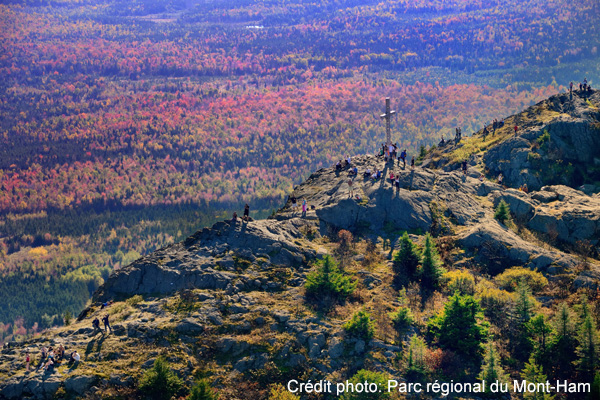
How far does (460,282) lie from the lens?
137ft

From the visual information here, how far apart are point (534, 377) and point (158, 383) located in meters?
22.6

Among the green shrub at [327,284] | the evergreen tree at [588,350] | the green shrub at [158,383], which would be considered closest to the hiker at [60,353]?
the green shrub at [158,383]

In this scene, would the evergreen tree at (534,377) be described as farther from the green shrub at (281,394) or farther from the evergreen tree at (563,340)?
the green shrub at (281,394)

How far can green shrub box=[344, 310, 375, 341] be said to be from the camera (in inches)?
1442

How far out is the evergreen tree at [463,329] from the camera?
3569 cm

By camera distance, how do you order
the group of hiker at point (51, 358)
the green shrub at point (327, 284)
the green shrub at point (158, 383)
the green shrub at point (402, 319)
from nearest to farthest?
the green shrub at point (158, 383) → the group of hiker at point (51, 358) → the green shrub at point (402, 319) → the green shrub at point (327, 284)

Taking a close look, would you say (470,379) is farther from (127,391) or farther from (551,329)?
(127,391)

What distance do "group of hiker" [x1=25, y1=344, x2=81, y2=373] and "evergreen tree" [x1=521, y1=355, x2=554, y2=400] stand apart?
27.8 m

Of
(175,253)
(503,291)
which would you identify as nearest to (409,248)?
(503,291)

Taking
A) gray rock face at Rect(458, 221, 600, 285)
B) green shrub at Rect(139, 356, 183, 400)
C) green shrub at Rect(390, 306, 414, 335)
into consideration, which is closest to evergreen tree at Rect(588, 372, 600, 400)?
green shrub at Rect(390, 306, 414, 335)

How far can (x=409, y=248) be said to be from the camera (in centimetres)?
4409

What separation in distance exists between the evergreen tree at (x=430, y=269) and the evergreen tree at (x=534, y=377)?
34.8 ft

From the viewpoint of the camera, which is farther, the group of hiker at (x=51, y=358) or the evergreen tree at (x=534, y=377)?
the group of hiker at (x=51, y=358)

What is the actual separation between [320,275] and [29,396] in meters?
20.6
